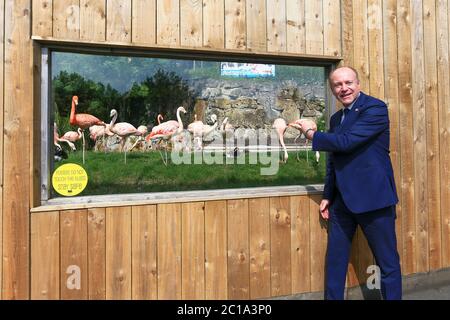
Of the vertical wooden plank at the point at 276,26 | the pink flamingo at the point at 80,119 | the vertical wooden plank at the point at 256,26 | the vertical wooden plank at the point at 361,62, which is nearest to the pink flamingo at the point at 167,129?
the pink flamingo at the point at 80,119

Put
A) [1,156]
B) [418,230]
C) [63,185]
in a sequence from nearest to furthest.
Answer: [1,156] < [63,185] < [418,230]

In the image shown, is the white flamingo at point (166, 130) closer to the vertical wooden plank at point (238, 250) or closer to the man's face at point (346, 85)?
the vertical wooden plank at point (238, 250)

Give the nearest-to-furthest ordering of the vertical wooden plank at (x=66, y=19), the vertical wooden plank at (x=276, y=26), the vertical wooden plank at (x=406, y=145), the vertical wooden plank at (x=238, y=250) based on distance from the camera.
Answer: the vertical wooden plank at (x=66, y=19) → the vertical wooden plank at (x=238, y=250) → the vertical wooden plank at (x=276, y=26) → the vertical wooden plank at (x=406, y=145)

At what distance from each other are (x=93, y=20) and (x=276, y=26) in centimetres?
131

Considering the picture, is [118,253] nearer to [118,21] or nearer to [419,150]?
[118,21]

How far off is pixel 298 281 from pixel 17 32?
2570mm

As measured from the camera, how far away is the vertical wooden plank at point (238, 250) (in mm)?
2707

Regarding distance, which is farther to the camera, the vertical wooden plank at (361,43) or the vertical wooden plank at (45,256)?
the vertical wooden plank at (361,43)

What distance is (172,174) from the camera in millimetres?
2701

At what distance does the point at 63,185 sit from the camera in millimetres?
2436

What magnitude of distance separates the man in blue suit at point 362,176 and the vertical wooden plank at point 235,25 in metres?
0.72

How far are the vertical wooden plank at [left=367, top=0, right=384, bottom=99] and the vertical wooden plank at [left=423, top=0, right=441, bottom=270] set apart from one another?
1.61 feet
